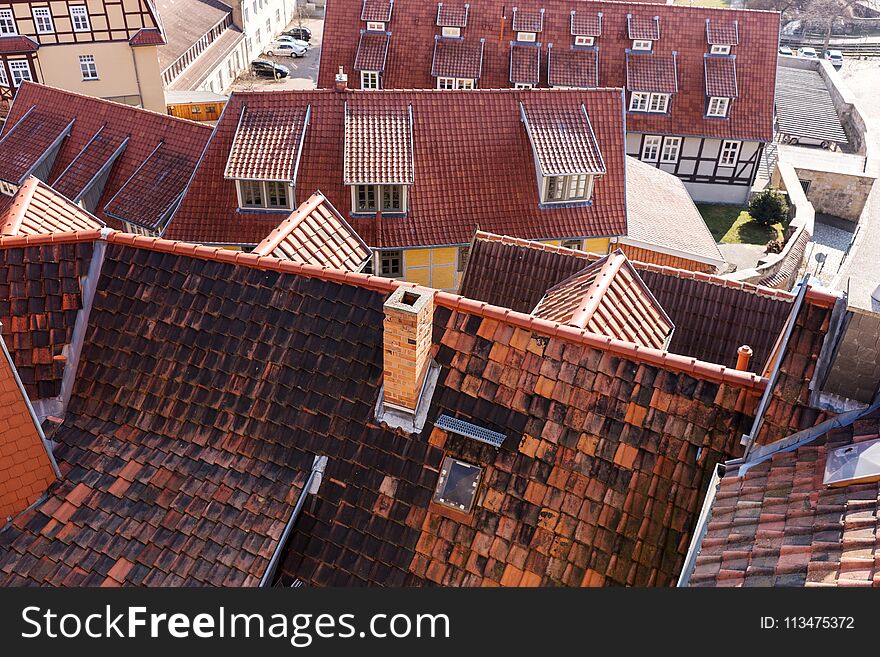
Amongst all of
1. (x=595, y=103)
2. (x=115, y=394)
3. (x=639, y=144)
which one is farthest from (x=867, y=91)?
(x=115, y=394)

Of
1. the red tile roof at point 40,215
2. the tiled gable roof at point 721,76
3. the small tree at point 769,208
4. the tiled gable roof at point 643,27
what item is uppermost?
the tiled gable roof at point 643,27

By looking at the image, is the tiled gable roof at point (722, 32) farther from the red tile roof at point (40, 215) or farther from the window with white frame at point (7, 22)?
the window with white frame at point (7, 22)

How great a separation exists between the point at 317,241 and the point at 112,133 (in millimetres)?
15839

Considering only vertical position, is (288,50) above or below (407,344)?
below

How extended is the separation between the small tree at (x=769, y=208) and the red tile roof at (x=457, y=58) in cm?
1539

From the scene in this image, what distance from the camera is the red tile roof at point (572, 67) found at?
38.3m

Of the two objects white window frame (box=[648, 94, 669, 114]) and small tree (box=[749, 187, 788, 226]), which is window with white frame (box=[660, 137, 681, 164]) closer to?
white window frame (box=[648, 94, 669, 114])

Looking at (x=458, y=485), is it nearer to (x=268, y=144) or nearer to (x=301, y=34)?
(x=268, y=144)

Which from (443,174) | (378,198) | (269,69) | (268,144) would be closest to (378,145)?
(378,198)

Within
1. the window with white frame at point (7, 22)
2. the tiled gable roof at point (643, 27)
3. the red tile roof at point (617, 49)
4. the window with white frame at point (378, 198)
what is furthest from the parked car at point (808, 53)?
the window with white frame at point (7, 22)

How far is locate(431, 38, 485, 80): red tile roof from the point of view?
3806 centimetres

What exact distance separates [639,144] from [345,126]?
20.9 meters

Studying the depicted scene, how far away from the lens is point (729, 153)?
131 feet

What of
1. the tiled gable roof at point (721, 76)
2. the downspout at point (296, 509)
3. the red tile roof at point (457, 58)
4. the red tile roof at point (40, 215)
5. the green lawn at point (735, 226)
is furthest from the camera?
the tiled gable roof at point (721, 76)
